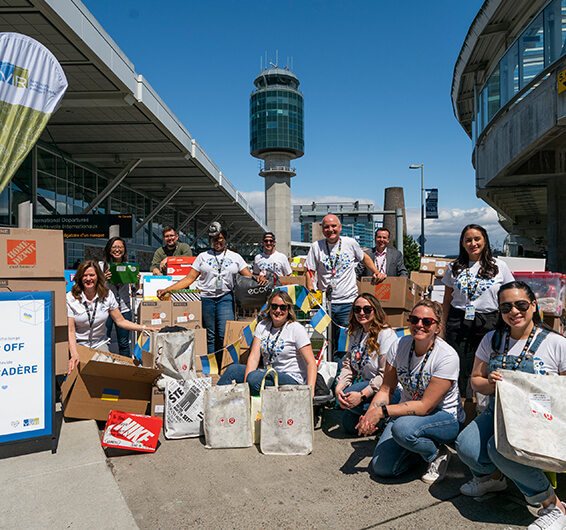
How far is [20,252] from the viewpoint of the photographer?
4.08 m

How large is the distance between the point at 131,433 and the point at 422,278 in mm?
8528

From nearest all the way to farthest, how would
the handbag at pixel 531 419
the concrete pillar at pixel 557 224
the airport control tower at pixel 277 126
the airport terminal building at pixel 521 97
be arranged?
the handbag at pixel 531 419 < the airport terminal building at pixel 521 97 < the concrete pillar at pixel 557 224 < the airport control tower at pixel 277 126

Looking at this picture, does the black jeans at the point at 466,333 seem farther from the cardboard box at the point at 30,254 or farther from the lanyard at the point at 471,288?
the cardboard box at the point at 30,254

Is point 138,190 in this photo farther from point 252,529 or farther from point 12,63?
point 252,529

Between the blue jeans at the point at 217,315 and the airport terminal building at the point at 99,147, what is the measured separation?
16.8 ft

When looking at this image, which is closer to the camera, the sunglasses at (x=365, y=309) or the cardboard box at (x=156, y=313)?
the sunglasses at (x=365, y=309)

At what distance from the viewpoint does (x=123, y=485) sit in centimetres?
352

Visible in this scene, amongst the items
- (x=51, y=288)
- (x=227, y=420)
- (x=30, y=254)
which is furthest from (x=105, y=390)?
(x=30, y=254)

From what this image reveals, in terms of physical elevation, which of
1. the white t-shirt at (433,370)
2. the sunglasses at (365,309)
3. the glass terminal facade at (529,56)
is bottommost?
the white t-shirt at (433,370)

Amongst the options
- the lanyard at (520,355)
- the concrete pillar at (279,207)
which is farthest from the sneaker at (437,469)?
the concrete pillar at (279,207)

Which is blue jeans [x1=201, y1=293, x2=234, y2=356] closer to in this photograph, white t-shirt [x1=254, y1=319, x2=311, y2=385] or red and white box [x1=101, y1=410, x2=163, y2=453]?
white t-shirt [x1=254, y1=319, x2=311, y2=385]

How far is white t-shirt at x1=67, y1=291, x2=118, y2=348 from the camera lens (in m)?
5.14

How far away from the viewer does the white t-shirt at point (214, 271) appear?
6152 mm

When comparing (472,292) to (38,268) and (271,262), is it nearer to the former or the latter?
(271,262)
